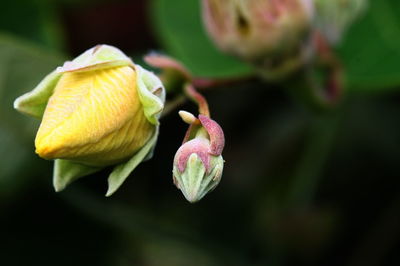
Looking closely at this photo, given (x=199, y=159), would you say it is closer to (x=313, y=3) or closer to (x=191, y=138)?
(x=191, y=138)

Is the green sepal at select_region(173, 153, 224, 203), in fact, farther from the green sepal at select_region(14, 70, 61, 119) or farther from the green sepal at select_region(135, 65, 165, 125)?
the green sepal at select_region(14, 70, 61, 119)

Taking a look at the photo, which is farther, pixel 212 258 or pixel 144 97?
pixel 212 258

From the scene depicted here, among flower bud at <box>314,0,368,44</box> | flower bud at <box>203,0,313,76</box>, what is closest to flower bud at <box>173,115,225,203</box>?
flower bud at <box>203,0,313,76</box>

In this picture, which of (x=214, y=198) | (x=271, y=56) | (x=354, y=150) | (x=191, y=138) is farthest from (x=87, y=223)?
(x=191, y=138)

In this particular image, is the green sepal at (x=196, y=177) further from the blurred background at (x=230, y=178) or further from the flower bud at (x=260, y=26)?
the blurred background at (x=230, y=178)

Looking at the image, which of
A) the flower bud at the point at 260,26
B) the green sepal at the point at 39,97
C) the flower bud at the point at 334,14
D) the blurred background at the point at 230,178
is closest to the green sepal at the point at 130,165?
the green sepal at the point at 39,97
